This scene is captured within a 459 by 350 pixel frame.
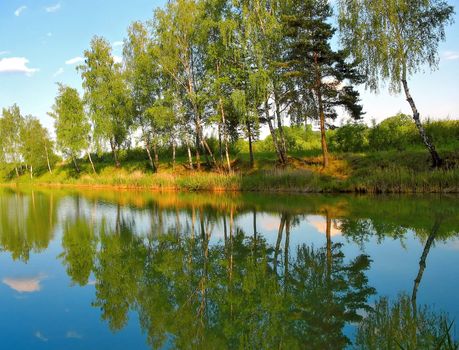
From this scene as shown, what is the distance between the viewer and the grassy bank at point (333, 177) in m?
20.2

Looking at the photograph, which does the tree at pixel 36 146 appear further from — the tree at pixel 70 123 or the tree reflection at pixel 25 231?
the tree reflection at pixel 25 231

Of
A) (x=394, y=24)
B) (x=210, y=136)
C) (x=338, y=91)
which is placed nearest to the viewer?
(x=394, y=24)

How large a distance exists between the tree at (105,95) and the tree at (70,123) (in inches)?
169

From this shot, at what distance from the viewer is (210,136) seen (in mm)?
44344

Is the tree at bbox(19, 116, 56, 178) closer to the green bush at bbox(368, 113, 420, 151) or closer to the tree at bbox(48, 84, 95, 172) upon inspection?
the tree at bbox(48, 84, 95, 172)

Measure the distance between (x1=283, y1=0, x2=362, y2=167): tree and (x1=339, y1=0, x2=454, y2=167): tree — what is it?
292cm

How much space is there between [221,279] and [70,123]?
44721mm

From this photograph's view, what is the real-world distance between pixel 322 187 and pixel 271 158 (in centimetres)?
1077

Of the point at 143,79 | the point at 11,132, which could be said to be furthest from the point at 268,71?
the point at 11,132

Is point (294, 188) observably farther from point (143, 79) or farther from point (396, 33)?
point (143, 79)

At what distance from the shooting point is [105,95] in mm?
42250

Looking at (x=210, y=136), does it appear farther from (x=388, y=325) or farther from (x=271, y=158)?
(x=388, y=325)

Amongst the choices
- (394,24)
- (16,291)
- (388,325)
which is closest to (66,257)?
(16,291)

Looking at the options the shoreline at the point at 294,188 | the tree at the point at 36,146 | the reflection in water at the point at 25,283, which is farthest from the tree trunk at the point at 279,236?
the tree at the point at 36,146
